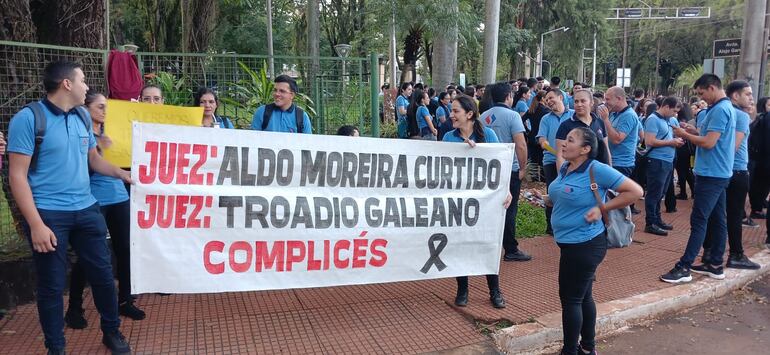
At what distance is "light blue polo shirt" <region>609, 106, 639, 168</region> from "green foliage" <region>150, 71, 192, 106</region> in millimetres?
5062

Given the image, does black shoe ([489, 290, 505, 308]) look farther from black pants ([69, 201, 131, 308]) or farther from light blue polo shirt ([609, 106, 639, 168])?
light blue polo shirt ([609, 106, 639, 168])

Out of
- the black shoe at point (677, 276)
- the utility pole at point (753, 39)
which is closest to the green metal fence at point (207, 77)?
the black shoe at point (677, 276)

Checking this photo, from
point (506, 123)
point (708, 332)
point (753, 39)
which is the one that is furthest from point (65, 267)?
point (753, 39)

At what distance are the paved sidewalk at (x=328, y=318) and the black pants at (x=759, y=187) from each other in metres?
3.53

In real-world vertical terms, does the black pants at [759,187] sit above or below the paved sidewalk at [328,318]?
above

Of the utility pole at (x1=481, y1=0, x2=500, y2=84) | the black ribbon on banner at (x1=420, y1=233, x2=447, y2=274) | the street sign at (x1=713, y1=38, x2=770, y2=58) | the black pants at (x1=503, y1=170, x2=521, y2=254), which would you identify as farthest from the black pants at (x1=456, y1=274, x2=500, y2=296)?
the street sign at (x1=713, y1=38, x2=770, y2=58)

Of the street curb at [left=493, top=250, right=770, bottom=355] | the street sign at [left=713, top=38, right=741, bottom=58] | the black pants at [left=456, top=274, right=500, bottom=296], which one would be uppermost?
the street sign at [left=713, top=38, right=741, bottom=58]

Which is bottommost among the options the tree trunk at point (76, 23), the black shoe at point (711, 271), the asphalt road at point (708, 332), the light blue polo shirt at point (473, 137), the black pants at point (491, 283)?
the asphalt road at point (708, 332)

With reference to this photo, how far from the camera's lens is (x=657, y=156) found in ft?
24.0

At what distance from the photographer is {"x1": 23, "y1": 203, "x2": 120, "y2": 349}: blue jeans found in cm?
330

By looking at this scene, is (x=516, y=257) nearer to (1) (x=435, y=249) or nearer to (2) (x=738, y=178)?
(1) (x=435, y=249)

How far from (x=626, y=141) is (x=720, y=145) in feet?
5.54

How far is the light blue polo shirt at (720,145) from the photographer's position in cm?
526

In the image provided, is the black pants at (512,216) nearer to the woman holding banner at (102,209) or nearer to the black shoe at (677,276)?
the black shoe at (677,276)
